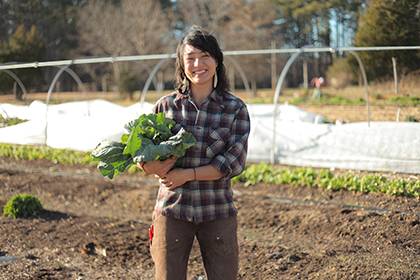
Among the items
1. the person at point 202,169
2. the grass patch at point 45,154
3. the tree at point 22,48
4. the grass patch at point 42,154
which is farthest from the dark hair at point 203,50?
the tree at point 22,48

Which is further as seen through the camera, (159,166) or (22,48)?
(22,48)

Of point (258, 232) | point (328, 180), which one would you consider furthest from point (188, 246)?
point (328, 180)

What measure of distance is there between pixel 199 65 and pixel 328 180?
402 cm

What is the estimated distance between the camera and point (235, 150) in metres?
2.17

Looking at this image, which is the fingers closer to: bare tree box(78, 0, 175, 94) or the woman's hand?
the woman's hand

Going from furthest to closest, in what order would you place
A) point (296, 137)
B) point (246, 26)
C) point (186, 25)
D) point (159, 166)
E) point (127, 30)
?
point (186, 25) < point (127, 30) < point (246, 26) < point (296, 137) < point (159, 166)

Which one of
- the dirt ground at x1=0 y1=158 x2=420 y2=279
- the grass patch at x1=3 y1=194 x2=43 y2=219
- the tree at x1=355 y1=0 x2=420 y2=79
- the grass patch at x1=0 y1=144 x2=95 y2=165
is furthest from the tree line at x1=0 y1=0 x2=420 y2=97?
the grass patch at x1=3 y1=194 x2=43 y2=219

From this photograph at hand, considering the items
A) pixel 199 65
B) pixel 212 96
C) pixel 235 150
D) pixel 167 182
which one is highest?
pixel 199 65

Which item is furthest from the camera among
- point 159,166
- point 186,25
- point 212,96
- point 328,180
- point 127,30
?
point 186,25

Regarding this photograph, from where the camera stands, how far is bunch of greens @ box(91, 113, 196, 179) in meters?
2.07

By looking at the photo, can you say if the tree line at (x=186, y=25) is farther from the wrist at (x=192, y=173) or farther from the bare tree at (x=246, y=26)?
the wrist at (x=192, y=173)

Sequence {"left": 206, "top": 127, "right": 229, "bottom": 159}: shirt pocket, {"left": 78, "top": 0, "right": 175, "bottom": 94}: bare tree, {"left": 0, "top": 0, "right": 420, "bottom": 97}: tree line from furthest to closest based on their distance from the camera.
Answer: {"left": 78, "top": 0, "right": 175, "bottom": 94}: bare tree
{"left": 0, "top": 0, "right": 420, "bottom": 97}: tree line
{"left": 206, "top": 127, "right": 229, "bottom": 159}: shirt pocket

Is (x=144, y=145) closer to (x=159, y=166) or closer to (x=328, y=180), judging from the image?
(x=159, y=166)

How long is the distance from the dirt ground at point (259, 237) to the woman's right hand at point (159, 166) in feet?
5.60
